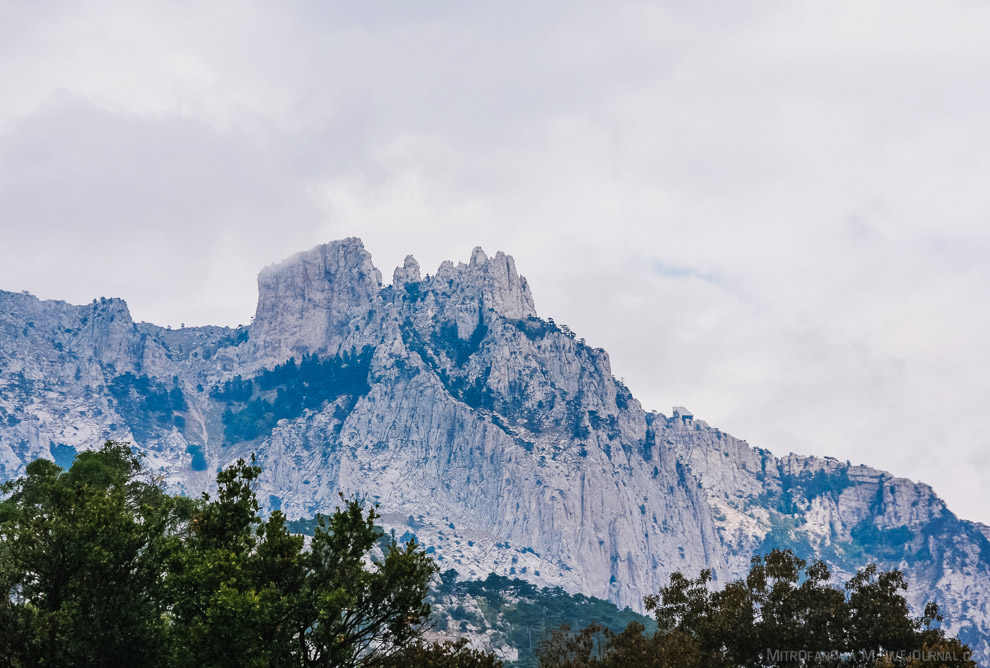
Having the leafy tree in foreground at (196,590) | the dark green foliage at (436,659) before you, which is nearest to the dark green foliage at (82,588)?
the leafy tree in foreground at (196,590)

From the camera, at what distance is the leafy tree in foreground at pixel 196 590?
4047 centimetres

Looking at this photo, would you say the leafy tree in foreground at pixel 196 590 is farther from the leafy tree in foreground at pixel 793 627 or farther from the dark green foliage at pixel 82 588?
the leafy tree in foreground at pixel 793 627

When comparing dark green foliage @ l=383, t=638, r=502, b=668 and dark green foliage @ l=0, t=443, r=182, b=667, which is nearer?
dark green foliage @ l=0, t=443, r=182, b=667

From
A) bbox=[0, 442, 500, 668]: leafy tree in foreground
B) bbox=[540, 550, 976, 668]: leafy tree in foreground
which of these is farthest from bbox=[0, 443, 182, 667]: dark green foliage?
bbox=[540, 550, 976, 668]: leafy tree in foreground

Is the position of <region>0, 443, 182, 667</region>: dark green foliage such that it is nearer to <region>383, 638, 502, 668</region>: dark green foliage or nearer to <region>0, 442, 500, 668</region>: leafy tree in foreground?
<region>0, 442, 500, 668</region>: leafy tree in foreground

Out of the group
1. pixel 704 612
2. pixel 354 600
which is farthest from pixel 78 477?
pixel 704 612

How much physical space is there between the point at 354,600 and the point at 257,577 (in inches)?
202

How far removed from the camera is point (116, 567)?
145ft

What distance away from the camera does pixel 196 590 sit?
42219mm

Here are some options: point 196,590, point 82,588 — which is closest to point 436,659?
point 196,590

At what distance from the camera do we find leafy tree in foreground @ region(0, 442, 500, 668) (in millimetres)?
40469

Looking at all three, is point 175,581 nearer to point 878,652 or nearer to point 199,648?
point 199,648

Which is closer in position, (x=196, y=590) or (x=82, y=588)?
(x=196, y=590)

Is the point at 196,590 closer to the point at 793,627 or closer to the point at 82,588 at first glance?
the point at 82,588
